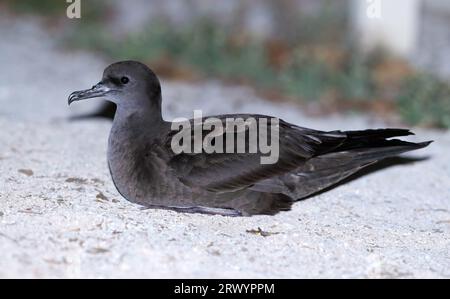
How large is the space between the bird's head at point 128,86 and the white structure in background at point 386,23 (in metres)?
4.91

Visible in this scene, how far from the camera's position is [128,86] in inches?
215

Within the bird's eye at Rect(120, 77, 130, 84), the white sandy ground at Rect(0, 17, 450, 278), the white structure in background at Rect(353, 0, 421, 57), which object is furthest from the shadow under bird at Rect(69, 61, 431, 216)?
the white structure in background at Rect(353, 0, 421, 57)

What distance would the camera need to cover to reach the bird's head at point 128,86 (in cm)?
545

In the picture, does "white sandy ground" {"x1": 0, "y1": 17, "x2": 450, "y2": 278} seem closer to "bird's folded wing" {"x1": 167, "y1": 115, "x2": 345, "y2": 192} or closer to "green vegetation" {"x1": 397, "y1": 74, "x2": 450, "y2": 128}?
"bird's folded wing" {"x1": 167, "y1": 115, "x2": 345, "y2": 192}

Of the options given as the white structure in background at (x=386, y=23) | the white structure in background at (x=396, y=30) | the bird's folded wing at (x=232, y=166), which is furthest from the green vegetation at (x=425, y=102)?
the bird's folded wing at (x=232, y=166)

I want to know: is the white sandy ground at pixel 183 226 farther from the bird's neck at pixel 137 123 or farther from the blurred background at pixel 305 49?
the blurred background at pixel 305 49

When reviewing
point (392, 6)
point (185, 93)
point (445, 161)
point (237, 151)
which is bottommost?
point (237, 151)

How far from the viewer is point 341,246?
4750 millimetres

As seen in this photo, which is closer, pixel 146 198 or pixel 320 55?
pixel 146 198

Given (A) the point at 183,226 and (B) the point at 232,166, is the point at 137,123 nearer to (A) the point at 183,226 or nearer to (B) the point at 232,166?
(B) the point at 232,166

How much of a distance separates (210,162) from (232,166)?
133 millimetres

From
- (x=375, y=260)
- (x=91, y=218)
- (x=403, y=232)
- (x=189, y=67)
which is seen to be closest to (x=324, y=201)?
(x=403, y=232)
